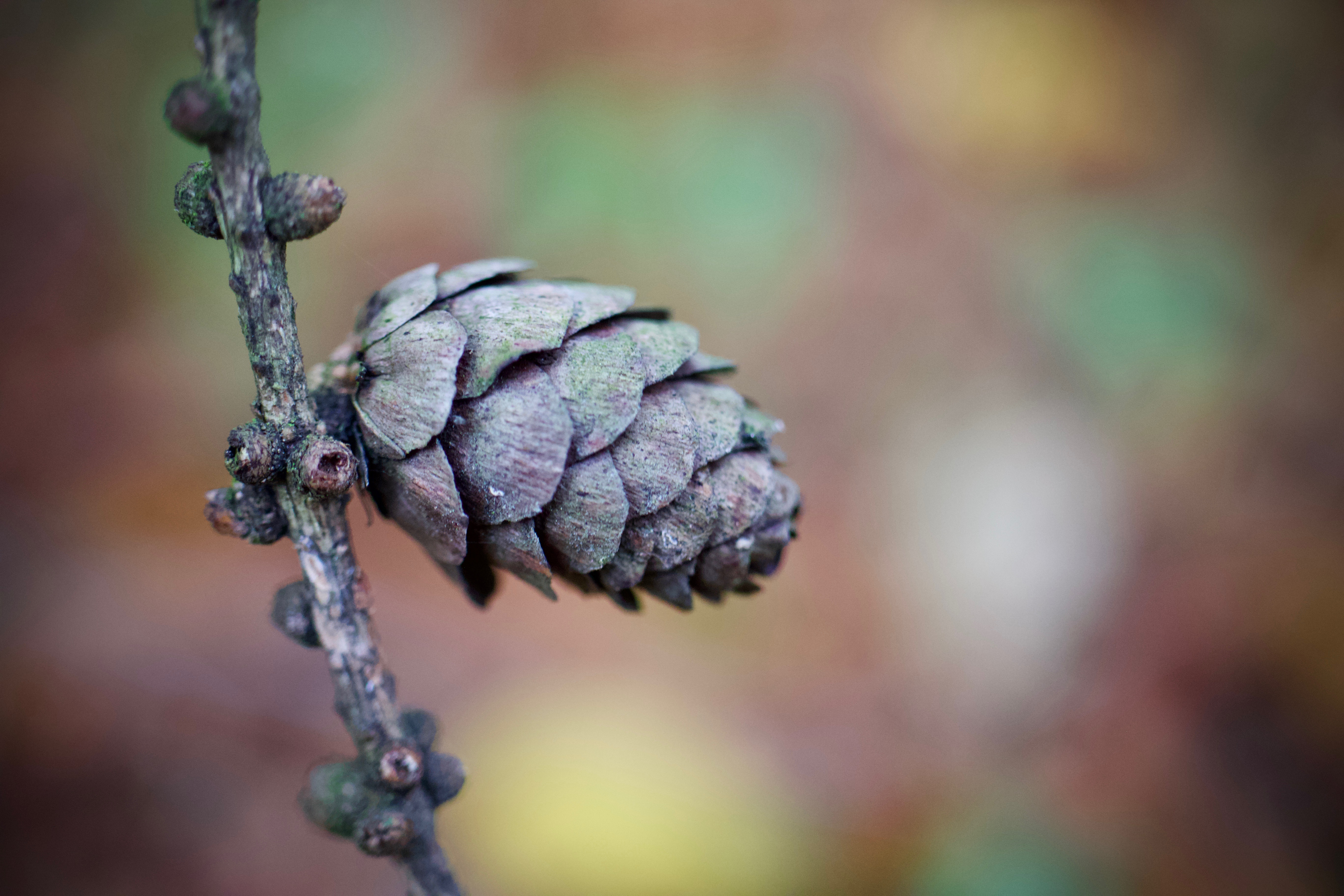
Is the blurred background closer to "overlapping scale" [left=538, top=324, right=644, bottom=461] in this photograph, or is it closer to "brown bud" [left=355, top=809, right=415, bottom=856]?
"brown bud" [left=355, top=809, right=415, bottom=856]

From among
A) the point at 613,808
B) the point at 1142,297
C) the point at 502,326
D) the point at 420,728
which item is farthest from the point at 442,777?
the point at 1142,297

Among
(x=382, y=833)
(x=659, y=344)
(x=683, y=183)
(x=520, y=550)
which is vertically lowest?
(x=382, y=833)

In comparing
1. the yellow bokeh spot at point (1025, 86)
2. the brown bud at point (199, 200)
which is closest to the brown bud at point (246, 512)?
the brown bud at point (199, 200)

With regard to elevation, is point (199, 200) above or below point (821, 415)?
below

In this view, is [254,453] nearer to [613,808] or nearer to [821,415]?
[613,808]

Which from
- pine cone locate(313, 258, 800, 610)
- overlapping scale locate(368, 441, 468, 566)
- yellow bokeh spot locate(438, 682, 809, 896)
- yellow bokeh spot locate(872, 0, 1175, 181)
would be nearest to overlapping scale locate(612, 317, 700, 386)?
pine cone locate(313, 258, 800, 610)

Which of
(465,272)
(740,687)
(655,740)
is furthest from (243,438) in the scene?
(740,687)

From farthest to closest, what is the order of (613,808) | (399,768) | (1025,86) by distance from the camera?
(1025,86) → (613,808) → (399,768)
